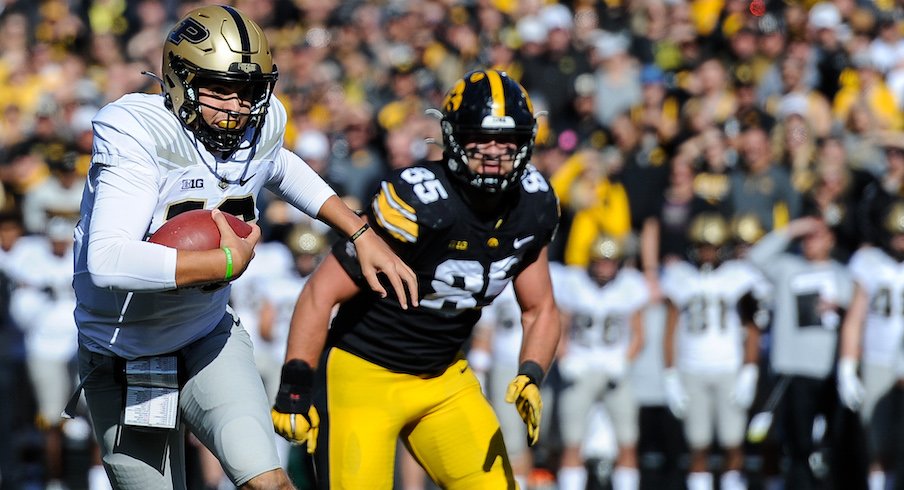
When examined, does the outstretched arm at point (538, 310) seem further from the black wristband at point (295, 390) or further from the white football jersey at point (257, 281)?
the white football jersey at point (257, 281)

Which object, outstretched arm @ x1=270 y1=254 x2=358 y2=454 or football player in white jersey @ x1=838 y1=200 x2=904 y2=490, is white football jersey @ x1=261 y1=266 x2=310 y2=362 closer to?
football player in white jersey @ x1=838 y1=200 x2=904 y2=490

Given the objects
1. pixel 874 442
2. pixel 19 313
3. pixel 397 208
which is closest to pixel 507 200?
pixel 397 208

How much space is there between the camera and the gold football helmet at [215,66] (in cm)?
404

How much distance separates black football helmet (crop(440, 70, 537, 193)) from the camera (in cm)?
482

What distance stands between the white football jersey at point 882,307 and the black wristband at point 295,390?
14.7 ft

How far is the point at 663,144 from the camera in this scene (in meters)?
9.76

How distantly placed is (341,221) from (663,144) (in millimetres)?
5623

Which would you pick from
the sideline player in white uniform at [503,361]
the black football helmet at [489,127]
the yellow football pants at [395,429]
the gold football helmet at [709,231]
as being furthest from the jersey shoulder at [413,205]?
the gold football helmet at [709,231]

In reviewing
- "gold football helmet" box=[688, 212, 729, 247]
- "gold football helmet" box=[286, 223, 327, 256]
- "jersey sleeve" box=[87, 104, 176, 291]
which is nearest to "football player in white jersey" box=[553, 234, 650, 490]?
"gold football helmet" box=[688, 212, 729, 247]

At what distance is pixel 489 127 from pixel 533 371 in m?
0.88

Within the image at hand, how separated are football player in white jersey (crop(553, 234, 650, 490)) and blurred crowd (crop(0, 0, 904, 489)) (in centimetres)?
17

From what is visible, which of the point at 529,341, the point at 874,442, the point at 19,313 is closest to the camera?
the point at 529,341

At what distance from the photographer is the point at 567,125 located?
10180 millimetres

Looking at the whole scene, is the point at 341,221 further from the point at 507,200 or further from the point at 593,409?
the point at 593,409
